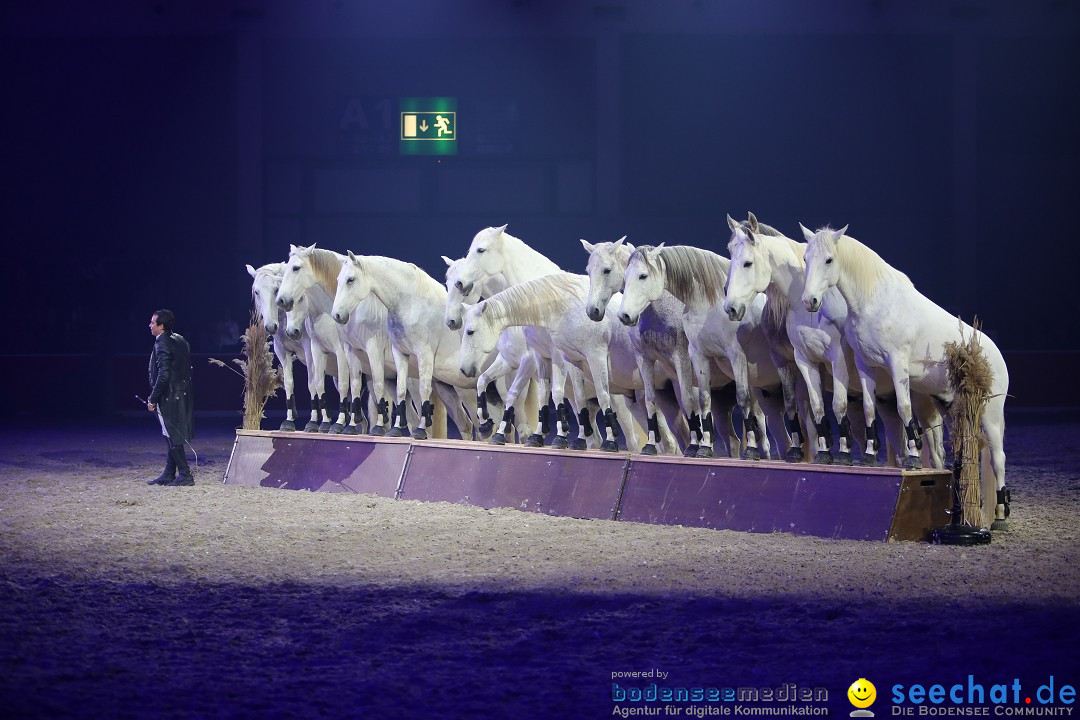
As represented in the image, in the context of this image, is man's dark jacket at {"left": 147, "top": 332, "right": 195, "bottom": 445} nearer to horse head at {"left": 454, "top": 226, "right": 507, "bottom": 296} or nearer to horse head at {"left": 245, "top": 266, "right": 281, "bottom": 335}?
horse head at {"left": 245, "top": 266, "right": 281, "bottom": 335}

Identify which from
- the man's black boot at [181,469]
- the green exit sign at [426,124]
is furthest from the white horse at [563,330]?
the green exit sign at [426,124]

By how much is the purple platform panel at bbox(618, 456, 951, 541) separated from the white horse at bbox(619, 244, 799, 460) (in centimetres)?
37

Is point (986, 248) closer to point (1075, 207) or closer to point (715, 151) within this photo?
point (1075, 207)

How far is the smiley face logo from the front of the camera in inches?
181

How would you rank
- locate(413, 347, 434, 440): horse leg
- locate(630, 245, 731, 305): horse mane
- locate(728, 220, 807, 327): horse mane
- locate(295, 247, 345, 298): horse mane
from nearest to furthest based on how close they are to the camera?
locate(728, 220, 807, 327): horse mane
locate(630, 245, 731, 305): horse mane
locate(413, 347, 434, 440): horse leg
locate(295, 247, 345, 298): horse mane

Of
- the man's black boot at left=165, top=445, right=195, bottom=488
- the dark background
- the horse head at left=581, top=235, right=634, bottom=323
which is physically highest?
the dark background

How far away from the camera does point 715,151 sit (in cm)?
2073

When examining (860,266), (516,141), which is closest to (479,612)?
(860,266)

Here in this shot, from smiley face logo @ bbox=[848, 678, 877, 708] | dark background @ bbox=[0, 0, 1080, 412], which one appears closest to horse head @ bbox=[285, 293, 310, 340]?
smiley face logo @ bbox=[848, 678, 877, 708]

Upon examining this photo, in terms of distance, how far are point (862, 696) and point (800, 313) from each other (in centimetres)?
419

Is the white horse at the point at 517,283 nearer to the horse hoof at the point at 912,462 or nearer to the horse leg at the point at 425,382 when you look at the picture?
the horse leg at the point at 425,382

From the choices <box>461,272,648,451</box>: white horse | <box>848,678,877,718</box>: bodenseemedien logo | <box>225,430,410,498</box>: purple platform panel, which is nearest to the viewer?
<box>848,678,877,718</box>: bodenseemedien logo

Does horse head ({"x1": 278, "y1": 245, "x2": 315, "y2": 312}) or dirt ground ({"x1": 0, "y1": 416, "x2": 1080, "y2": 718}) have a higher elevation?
horse head ({"x1": 278, "y1": 245, "x2": 315, "y2": 312})

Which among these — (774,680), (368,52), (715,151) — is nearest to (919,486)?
(774,680)
